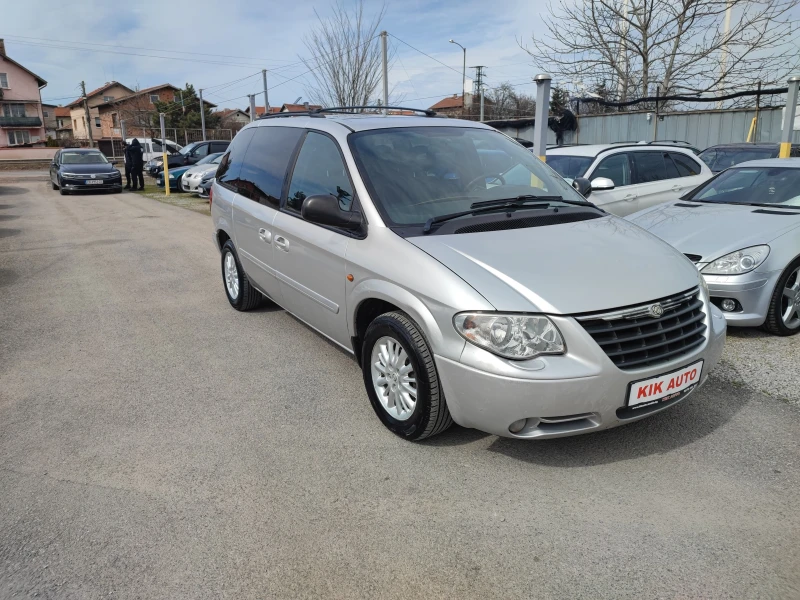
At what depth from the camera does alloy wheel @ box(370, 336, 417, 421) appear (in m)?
3.42

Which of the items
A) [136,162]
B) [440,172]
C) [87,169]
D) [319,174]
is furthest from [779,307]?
[136,162]

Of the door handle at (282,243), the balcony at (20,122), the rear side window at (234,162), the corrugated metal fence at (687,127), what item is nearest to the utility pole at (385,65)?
the corrugated metal fence at (687,127)

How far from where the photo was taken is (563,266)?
3199 millimetres

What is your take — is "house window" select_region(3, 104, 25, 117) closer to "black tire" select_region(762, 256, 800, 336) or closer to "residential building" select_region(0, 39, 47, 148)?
"residential building" select_region(0, 39, 47, 148)

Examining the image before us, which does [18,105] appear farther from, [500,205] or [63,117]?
Answer: [500,205]

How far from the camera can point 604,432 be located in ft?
11.8

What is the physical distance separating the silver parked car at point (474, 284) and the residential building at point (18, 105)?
7201cm

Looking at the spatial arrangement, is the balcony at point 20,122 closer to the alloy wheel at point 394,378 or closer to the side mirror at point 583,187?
the side mirror at point 583,187

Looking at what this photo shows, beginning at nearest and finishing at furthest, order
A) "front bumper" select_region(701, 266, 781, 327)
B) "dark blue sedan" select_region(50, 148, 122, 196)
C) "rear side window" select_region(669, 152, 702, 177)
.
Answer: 1. "front bumper" select_region(701, 266, 781, 327)
2. "rear side window" select_region(669, 152, 702, 177)
3. "dark blue sedan" select_region(50, 148, 122, 196)

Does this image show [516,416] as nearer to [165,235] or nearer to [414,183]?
[414,183]

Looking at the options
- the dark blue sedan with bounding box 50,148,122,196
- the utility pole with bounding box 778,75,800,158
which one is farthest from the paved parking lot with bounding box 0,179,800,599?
the dark blue sedan with bounding box 50,148,122,196

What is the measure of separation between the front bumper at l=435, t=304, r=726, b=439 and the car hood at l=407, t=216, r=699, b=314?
182 mm

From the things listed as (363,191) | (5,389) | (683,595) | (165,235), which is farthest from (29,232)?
(683,595)

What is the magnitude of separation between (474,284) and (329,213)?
116cm
